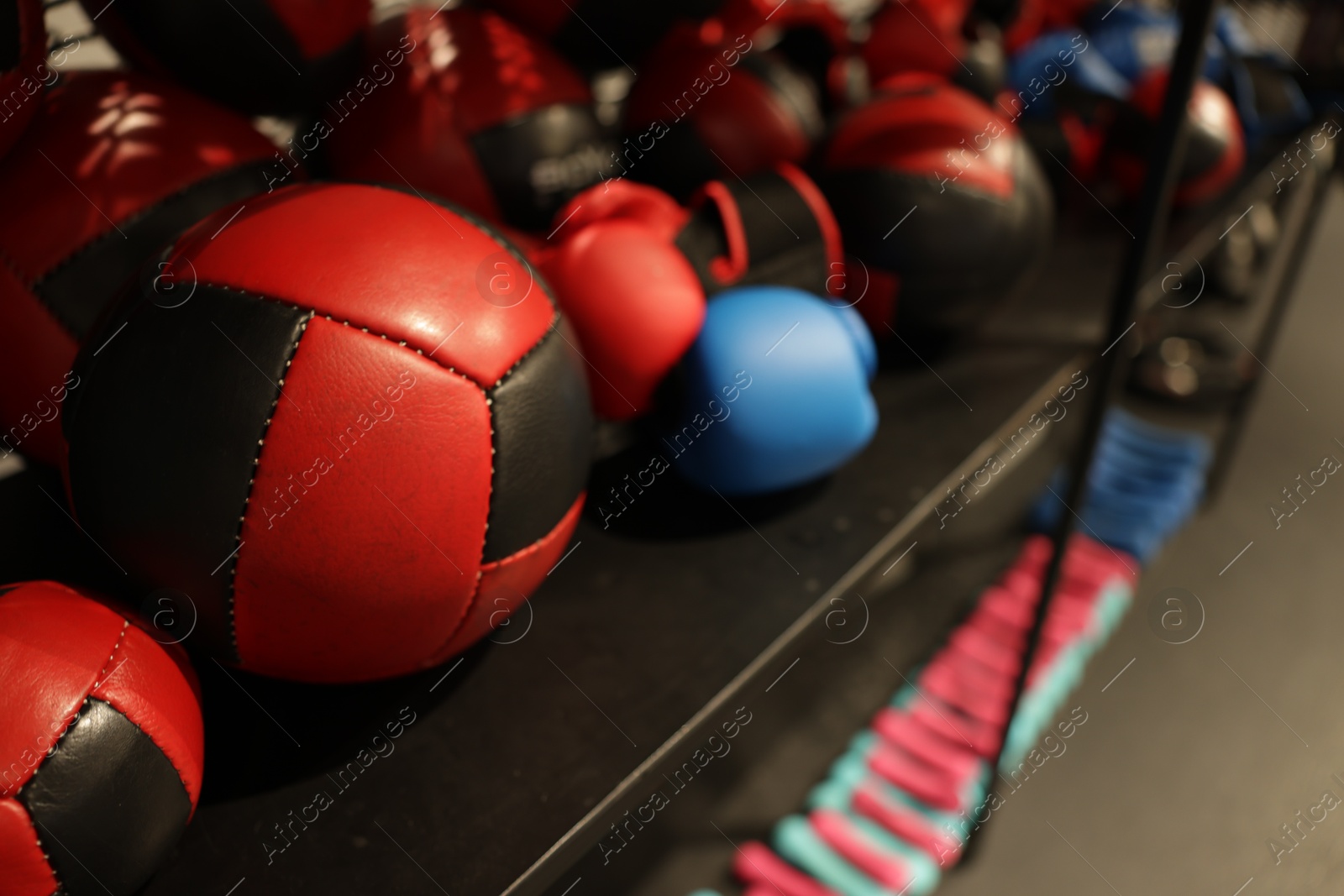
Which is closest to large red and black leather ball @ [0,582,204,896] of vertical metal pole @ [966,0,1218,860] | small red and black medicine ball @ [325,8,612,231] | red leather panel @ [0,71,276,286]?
red leather panel @ [0,71,276,286]

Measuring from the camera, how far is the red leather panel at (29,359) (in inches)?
27.1

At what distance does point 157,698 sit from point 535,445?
0.27 metres

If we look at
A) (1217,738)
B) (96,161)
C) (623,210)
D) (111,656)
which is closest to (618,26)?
(623,210)

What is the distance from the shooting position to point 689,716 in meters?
0.69

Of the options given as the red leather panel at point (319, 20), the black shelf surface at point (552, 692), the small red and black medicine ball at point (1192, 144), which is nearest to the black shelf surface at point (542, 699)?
the black shelf surface at point (552, 692)

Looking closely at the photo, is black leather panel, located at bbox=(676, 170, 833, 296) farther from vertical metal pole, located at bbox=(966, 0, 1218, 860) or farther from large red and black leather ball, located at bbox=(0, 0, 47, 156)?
large red and black leather ball, located at bbox=(0, 0, 47, 156)

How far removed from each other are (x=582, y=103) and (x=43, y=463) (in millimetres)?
609

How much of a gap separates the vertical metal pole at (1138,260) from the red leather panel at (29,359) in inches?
39.7

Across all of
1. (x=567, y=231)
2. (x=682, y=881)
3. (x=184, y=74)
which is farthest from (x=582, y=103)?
(x=682, y=881)

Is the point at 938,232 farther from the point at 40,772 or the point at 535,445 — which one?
the point at 40,772

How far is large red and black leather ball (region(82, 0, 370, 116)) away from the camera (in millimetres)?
749

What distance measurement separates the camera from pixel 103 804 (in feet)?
1.69

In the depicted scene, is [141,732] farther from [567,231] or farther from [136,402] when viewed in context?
[567,231]

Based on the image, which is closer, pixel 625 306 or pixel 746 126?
pixel 625 306
